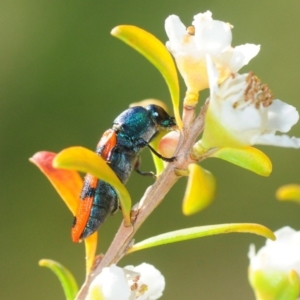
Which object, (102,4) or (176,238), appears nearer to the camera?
(176,238)

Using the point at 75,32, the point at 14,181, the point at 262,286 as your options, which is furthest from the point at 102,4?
A: the point at 262,286

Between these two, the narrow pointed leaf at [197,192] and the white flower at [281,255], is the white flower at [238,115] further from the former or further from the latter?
the white flower at [281,255]

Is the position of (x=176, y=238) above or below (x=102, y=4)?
below

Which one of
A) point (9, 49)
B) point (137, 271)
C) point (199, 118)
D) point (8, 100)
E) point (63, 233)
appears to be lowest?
point (137, 271)

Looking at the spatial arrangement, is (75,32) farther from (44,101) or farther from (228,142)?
(228,142)

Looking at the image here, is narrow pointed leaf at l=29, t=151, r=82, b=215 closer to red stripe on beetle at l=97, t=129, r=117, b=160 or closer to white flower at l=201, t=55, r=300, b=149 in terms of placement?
red stripe on beetle at l=97, t=129, r=117, b=160

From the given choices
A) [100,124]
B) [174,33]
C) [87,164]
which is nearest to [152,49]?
[174,33]

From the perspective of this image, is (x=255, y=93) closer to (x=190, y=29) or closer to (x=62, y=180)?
(x=190, y=29)

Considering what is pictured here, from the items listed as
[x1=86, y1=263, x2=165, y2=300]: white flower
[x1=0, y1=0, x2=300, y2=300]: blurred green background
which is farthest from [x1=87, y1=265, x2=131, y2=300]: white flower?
[x1=0, y1=0, x2=300, y2=300]: blurred green background
